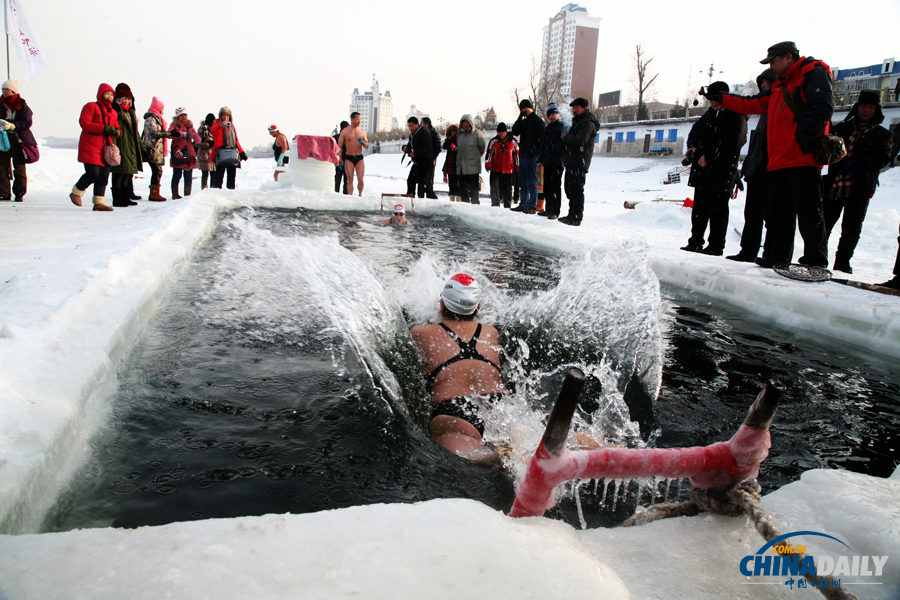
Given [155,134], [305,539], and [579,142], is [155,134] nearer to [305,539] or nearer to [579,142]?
[579,142]

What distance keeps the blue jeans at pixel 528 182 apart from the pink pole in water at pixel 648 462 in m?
9.32

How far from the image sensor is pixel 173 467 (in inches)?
81.3

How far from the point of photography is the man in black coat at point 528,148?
32.2 feet

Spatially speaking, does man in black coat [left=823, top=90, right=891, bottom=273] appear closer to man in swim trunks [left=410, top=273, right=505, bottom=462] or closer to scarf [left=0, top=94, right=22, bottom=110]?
man in swim trunks [left=410, top=273, right=505, bottom=462]

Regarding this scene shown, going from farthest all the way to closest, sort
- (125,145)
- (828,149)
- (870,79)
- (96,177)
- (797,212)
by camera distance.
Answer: (870,79), (125,145), (96,177), (797,212), (828,149)

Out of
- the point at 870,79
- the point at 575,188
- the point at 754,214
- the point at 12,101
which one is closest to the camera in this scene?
the point at 754,214

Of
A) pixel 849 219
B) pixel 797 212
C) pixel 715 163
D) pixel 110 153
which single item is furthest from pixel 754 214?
pixel 110 153

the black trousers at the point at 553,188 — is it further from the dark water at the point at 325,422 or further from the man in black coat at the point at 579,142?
the dark water at the point at 325,422

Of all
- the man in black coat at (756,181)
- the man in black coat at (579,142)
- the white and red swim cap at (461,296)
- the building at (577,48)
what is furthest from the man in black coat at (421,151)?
the building at (577,48)

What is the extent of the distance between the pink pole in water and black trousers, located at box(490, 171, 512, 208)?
34.7 ft

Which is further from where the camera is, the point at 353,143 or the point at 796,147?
the point at 353,143

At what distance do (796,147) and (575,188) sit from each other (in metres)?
4.24

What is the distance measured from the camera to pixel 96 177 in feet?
25.8

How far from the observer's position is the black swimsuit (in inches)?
114
